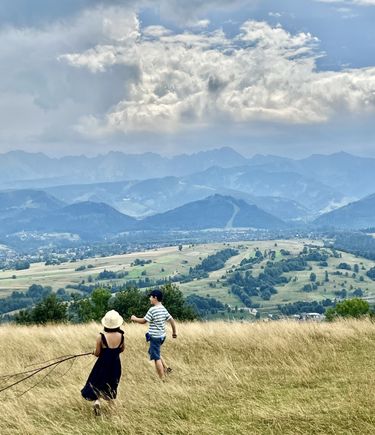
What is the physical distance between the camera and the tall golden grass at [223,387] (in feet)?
28.5

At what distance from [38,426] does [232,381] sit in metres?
4.31

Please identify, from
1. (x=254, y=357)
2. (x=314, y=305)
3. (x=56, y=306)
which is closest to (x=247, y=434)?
(x=254, y=357)

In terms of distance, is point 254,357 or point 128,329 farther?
point 128,329

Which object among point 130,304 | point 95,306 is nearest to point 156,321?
point 95,306

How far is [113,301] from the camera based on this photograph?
4766 cm

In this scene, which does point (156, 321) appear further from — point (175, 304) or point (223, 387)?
point (175, 304)

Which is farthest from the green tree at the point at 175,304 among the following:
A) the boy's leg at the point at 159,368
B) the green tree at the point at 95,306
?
the boy's leg at the point at 159,368

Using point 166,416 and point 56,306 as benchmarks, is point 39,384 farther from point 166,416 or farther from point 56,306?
point 56,306

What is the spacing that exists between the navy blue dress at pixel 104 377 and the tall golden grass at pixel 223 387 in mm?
323

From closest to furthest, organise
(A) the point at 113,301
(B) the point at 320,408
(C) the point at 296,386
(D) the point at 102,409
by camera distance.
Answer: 1. (B) the point at 320,408
2. (D) the point at 102,409
3. (C) the point at 296,386
4. (A) the point at 113,301

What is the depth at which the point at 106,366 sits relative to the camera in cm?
1005

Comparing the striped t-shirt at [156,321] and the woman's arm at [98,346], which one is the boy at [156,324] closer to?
the striped t-shirt at [156,321]

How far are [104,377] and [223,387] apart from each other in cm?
271

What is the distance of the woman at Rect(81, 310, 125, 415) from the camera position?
32.7ft
